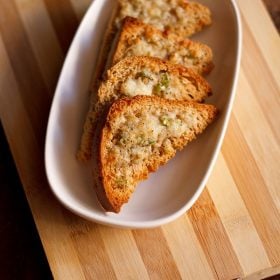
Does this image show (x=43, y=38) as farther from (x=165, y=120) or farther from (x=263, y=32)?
(x=263, y=32)

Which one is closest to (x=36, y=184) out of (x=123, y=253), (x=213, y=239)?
(x=123, y=253)

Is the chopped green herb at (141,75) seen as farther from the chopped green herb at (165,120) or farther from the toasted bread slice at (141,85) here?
the chopped green herb at (165,120)

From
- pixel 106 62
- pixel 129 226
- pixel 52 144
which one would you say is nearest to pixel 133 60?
pixel 106 62

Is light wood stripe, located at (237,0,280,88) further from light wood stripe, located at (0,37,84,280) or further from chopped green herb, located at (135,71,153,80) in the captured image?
light wood stripe, located at (0,37,84,280)

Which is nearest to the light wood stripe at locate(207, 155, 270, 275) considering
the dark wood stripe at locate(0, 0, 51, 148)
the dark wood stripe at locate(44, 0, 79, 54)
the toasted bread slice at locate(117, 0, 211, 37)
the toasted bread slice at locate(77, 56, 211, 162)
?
the toasted bread slice at locate(77, 56, 211, 162)

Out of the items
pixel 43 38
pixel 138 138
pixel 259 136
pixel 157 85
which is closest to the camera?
pixel 138 138

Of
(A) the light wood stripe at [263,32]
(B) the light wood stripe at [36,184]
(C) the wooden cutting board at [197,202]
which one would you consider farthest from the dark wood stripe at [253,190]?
(B) the light wood stripe at [36,184]

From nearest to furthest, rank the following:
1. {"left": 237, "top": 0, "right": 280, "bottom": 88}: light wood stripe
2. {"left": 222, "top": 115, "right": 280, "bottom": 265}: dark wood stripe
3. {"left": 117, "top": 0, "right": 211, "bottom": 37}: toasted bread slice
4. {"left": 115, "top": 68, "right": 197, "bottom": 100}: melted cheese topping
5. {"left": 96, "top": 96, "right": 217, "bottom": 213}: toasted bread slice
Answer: {"left": 96, "top": 96, "right": 217, "bottom": 213}: toasted bread slice → {"left": 115, "top": 68, "right": 197, "bottom": 100}: melted cheese topping → {"left": 222, "top": 115, "right": 280, "bottom": 265}: dark wood stripe → {"left": 117, "top": 0, "right": 211, "bottom": 37}: toasted bread slice → {"left": 237, "top": 0, "right": 280, "bottom": 88}: light wood stripe
